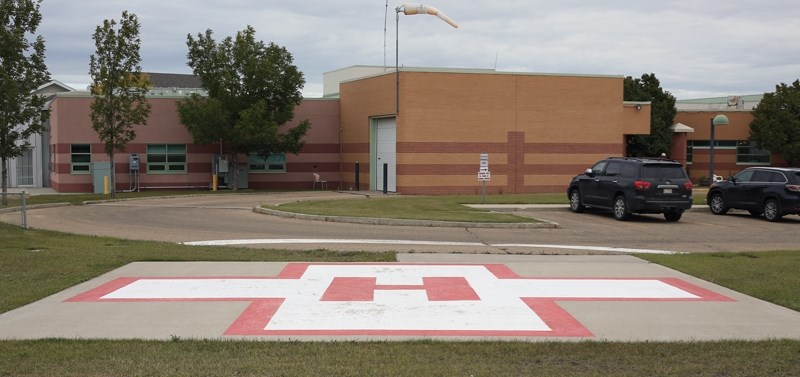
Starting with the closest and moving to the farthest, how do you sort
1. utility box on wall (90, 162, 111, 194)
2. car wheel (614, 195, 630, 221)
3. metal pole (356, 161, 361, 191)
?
1. car wheel (614, 195, 630, 221)
2. utility box on wall (90, 162, 111, 194)
3. metal pole (356, 161, 361, 191)

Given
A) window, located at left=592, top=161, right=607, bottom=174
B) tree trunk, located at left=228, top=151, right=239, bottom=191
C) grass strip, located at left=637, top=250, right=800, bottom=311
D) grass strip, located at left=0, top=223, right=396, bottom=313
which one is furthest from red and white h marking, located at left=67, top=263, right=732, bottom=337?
tree trunk, located at left=228, top=151, right=239, bottom=191

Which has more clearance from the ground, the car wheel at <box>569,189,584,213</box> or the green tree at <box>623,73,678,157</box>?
the green tree at <box>623,73,678,157</box>

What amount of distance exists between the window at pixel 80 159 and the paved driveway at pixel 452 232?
15.9 m

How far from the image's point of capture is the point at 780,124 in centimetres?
4916

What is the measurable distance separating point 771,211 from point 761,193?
690 mm

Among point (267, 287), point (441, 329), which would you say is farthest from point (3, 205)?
point (441, 329)

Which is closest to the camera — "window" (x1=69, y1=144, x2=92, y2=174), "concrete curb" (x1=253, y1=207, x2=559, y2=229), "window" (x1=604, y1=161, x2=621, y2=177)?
"concrete curb" (x1=253, y1=207, x2=559, y2=229)

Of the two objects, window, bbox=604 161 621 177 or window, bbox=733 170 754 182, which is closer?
window, bbox=604 161 621 177

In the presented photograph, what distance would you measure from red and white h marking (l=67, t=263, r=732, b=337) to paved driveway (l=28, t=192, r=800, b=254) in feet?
13.1

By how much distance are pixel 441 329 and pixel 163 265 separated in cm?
569

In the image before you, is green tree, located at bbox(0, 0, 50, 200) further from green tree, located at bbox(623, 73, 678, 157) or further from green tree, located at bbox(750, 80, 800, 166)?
green tree, located at bbox(750, 80, 800, 166)

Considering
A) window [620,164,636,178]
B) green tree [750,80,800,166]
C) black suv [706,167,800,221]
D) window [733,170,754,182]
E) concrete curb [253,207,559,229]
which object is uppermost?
green tree [750,80,800,166]

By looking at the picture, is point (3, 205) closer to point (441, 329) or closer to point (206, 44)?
point (441, 329)

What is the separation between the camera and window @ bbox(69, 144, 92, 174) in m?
40.8
